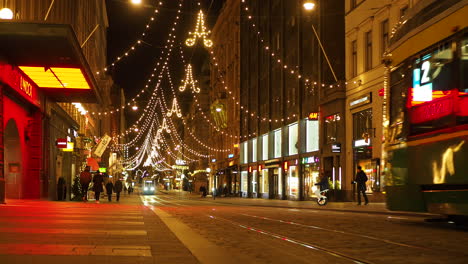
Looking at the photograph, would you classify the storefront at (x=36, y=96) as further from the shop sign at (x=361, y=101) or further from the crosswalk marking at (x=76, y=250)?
the shop sign at (x=361, y=101)

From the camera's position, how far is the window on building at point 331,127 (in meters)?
38.5

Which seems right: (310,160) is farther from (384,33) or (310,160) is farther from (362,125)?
(384,33)

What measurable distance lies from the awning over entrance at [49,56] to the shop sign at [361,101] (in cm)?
1481

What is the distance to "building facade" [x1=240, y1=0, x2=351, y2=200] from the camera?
39.3m

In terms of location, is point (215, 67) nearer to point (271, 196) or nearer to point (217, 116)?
point (217, 116)

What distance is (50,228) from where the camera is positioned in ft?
43.9

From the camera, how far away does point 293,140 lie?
4769 centimetres

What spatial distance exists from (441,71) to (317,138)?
2922 centimetres

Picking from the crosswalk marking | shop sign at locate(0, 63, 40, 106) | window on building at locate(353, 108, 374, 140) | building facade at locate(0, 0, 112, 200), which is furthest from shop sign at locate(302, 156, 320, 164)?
the crosswalk marking

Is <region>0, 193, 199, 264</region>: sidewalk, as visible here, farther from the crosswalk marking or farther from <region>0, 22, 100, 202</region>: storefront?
<region>0, 22, 100, 202</region>: storefront

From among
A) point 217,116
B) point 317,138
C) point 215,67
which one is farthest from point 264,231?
point 215,67

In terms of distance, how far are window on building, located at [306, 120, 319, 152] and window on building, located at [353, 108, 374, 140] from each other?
6417 mm

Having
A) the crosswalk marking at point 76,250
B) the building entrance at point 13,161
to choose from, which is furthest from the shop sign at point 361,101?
the crosswalk marking at point 76,250

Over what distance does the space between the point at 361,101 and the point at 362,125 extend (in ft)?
4.77
